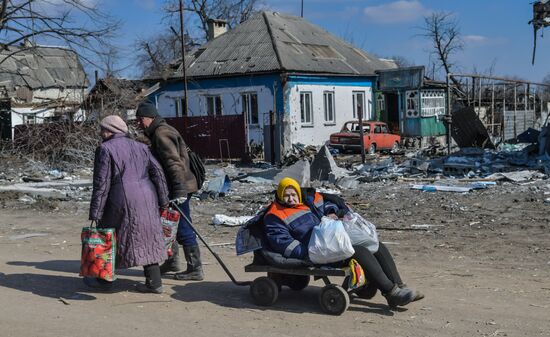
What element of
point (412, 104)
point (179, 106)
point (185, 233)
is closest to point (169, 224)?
point (185, 233)

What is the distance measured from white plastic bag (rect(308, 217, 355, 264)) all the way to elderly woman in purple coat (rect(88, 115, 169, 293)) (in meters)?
1.51

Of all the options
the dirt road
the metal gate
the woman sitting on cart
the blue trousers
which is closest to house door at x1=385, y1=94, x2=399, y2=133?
the metal gate

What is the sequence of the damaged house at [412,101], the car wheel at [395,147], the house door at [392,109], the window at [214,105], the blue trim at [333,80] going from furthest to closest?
1. the house door at [392,109]
2. the damaged house at [412,101]
3. the window at [214,105]
4. the blue trim at [333,80]
5. the car wheel at [395,147]

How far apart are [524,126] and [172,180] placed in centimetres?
2399

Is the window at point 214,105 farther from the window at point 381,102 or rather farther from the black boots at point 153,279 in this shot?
the black boots at point 153,279

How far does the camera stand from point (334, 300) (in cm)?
568

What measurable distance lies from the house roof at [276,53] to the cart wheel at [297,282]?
25005 millimetres

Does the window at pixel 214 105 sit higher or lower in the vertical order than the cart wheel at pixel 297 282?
higher

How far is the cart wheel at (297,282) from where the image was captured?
6.38 meters

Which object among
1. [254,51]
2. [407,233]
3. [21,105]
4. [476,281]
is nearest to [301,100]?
[254,51]

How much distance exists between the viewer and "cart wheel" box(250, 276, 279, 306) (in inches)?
237

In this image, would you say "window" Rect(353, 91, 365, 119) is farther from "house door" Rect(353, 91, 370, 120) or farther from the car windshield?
the car windshield

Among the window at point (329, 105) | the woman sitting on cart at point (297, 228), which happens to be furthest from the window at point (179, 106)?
the woman sitting on cart at point (297, 228)

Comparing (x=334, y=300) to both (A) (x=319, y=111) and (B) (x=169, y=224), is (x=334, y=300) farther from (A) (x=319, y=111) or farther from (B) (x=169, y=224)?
(A) (x=319, y=111)
